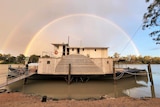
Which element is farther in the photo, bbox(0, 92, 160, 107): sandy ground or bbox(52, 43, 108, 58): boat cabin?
bbox(52, 43, 108, 58): boat cabin

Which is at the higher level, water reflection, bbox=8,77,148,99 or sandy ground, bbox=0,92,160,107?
sandy ground, bbox=0,92,160,107

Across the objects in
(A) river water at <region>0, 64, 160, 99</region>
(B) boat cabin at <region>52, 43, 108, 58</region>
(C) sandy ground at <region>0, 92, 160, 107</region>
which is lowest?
(A) river water at <region>0, 64, 160, 99</region>

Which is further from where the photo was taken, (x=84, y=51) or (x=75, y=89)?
(x=84, y=51)

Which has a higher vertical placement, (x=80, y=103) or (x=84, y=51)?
(x=84, y=51)

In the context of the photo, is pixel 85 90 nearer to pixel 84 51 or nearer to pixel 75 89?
pixel 75 89

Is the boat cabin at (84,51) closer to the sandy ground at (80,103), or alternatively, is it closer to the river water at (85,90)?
the river water at (85,90)

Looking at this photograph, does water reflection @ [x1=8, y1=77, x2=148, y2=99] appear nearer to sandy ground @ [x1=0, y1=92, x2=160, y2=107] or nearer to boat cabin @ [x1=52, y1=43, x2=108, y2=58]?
sandy ground @ [x1=0, y1=92, x2=160, y2=107]

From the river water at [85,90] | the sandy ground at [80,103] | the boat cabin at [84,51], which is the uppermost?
the boat cabin at [84,51]

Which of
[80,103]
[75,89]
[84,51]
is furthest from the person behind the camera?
[84,51]

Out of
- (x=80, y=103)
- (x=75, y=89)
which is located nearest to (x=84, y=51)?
(x=75, y=89)

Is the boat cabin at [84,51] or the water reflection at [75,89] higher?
the boat cabin at [84,51]

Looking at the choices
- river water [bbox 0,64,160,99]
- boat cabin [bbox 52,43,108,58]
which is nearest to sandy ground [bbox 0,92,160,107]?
river water [bbox 0,64,160,99]

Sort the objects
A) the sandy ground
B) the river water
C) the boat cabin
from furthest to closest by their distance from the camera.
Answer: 1. the boat cabin
2. the river water
3. the sandy ground

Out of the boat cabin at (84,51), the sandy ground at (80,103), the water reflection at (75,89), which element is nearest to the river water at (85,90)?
the water reflection at (75,89)
